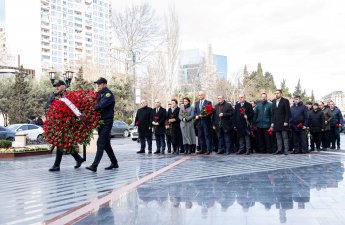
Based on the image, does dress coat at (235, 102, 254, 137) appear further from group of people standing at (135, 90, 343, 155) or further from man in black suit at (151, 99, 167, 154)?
man in black suit at (151, 99, 167, 154)

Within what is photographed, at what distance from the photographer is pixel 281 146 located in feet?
46.3

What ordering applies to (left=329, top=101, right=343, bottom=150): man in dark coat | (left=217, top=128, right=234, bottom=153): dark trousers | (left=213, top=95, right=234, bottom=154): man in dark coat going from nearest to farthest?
(left=213, top=95, right=234, bottom=154): man in dark coat → (left=217, top=128, right=234, bottom=153): dark trousers → (left=329, top=101, right=343, bottom=150): man in dark coat

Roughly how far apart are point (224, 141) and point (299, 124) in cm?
257

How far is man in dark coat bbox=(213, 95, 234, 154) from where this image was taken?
14.2m

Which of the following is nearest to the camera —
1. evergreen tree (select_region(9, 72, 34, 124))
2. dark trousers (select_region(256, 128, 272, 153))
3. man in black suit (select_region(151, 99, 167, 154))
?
dark trousers (select_region(256, 128, 272, 153))

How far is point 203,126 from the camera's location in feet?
47.6

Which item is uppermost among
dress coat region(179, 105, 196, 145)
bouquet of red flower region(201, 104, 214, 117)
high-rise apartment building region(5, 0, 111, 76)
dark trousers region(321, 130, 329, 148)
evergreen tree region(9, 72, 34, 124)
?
high-rise apartment building region(5, 0, 111, 76)

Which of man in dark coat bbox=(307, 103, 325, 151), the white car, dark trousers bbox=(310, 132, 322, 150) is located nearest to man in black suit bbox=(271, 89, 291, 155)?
man in dark coat bbox=(307, 103, 325, 151)

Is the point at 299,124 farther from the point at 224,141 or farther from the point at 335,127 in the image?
the point at 335,127

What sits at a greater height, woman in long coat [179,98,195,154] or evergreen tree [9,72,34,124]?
evergreen tree [9,72,34,124]

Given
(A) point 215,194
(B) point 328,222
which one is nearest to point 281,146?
(A) point 215,194

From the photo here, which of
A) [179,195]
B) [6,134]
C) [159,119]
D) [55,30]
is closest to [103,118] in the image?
[179,195]

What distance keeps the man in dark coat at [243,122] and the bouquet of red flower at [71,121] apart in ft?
18.9

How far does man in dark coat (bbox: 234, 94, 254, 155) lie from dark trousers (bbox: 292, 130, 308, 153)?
1585 millimetres
